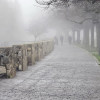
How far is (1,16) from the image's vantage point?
5503 centimetres

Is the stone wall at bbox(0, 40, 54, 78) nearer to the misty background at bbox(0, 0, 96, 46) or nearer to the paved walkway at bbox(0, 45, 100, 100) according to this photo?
the paved walkway at bbox(0, 45, 100, 100)

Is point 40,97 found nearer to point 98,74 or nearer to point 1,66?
point 1,66

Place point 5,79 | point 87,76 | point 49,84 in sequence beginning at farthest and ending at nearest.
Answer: point 87,76 → point 5,79 → point 49,84

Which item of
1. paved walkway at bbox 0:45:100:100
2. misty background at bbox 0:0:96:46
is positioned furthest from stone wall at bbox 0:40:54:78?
misty background at bbox 0:0:96:46

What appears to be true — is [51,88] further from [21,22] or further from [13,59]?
[21,22]

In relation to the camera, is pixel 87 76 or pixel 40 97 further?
pixel 87 76

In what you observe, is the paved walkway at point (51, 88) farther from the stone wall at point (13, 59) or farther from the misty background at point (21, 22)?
the misty background at point (21, 22)

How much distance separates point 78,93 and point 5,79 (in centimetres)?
396

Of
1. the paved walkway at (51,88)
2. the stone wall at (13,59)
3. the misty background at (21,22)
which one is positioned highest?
the misty background at (21,22)

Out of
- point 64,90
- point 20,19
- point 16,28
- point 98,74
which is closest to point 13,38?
point 16,28

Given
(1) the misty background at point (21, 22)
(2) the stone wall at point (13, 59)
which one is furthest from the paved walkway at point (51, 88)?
(1) the misty background at point (21, 22)

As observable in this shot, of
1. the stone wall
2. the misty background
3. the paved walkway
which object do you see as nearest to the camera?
the paved walkway

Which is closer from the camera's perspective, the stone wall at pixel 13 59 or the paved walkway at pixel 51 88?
the paved walkway at pixel 51 88

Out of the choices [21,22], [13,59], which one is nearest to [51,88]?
[13,59]
